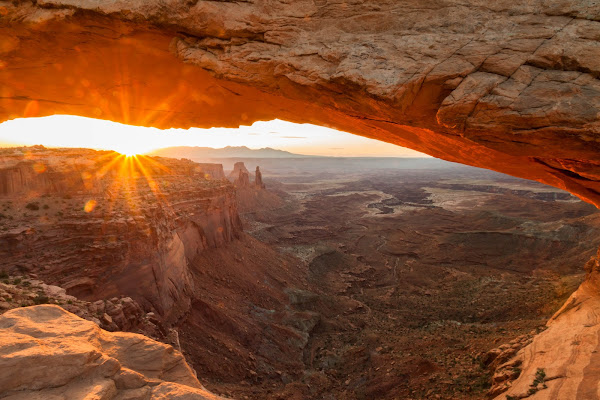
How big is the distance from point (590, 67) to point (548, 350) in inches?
312

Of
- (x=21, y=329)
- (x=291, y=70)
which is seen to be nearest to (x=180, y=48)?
(x=291, y=70)

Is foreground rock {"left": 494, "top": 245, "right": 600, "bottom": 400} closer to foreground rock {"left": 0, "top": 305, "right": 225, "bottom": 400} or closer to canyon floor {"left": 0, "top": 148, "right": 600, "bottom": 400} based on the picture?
canyon floor {"left": 0, "top": 148, "right": 600, "bottom": 400}

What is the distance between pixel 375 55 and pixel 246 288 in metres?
19.2

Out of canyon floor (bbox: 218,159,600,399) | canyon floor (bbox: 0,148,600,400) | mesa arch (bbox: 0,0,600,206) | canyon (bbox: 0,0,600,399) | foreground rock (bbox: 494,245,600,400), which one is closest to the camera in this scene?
mesa arch (bbox: 0,0,600,206)

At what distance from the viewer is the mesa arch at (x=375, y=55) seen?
198 inches

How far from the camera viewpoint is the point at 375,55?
222 inches

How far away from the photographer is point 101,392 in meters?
3.84

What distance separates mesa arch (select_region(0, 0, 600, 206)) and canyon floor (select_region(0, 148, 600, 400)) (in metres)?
6.47

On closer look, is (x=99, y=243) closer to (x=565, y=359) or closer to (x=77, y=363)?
(x=77, y=363)

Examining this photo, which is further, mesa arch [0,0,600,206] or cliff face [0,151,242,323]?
cliff face [0,151,242,323]

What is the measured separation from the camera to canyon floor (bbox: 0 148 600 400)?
11922 mm

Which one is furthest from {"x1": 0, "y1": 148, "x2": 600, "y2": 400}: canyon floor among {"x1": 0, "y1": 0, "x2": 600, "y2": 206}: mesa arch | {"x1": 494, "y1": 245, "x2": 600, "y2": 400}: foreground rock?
{"x1": 0, "y1": 0, "x2": 600, "y2": 206}: mesa arch

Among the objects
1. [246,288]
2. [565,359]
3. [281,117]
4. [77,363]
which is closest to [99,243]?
[281,117]

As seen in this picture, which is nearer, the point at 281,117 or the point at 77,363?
the point at 77,363
